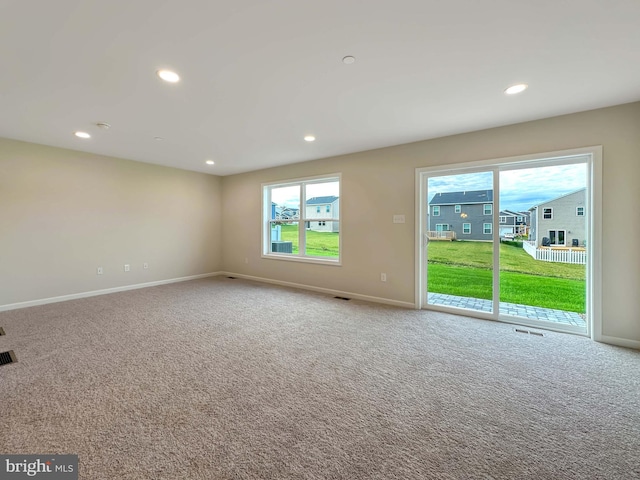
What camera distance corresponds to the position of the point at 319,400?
1.89 metres

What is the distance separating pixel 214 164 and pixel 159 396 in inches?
178

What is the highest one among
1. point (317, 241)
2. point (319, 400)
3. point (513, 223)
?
point (513, 223)

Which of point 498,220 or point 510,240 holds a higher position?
point 498,220

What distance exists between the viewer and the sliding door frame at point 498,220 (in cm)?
287

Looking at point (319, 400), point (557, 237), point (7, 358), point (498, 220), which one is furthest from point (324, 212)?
point (7, 358)

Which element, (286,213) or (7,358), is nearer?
(7,358)

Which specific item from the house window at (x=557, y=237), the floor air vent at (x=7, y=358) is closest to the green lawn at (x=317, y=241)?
the house window at (x=557, y=237)

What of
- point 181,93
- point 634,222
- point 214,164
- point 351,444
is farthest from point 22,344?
point 634,222

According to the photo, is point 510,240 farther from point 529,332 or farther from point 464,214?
point 529,332

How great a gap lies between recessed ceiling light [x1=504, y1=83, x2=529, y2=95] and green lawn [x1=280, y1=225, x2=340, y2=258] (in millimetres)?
3078

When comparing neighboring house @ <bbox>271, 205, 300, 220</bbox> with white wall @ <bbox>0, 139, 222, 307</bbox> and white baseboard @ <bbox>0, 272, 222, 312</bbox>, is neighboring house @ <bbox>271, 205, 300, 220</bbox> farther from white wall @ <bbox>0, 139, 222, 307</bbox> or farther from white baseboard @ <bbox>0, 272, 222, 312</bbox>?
white baseboard @ <bbox>0, 272, 222, 312</bbox>

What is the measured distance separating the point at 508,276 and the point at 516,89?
2250 millimetres

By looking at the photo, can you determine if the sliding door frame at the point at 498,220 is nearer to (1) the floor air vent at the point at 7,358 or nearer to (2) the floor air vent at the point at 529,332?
(2) the floor air vent at the point at 529,332

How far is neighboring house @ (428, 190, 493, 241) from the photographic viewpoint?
3.59 m
